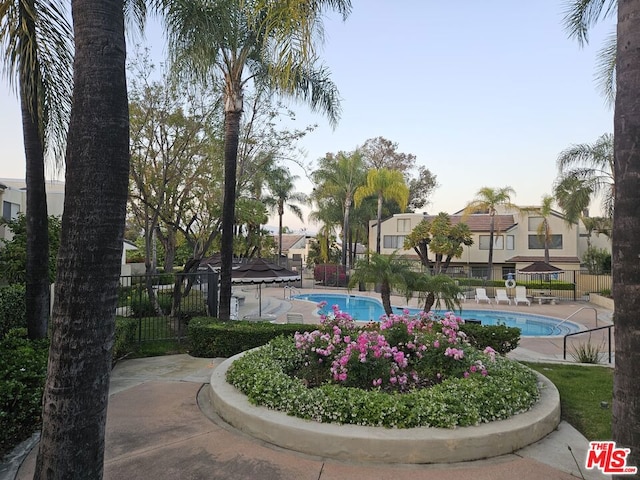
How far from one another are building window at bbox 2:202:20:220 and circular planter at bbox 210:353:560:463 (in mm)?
16310

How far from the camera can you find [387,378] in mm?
5949

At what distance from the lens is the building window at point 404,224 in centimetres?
3844

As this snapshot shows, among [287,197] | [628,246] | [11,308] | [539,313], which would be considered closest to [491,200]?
[539,313]

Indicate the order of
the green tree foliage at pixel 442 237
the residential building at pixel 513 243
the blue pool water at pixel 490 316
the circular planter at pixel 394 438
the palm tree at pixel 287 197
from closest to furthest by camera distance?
the circular planter at pixel 394 438 → the blue pool water at pixel 490 316 → the green tree foliage at pixel 442 237 → the residential building at pixel 513 243 → the palm tree at pixel 287 197

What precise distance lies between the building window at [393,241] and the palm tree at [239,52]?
27474 millimetres

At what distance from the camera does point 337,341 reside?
253 inches

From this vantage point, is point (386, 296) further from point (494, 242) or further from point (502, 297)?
point (494, 242)

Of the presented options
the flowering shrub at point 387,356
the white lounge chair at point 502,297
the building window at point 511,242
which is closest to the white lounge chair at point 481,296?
the white lounge chair at point 502,297

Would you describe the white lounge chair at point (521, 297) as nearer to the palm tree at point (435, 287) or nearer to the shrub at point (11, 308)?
the palm tree at point (435, 287)

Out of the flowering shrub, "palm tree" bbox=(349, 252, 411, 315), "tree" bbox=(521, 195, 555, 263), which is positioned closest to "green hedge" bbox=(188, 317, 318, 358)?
the flowering shrub

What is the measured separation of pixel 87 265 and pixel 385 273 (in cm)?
948

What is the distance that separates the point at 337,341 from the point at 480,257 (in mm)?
32092

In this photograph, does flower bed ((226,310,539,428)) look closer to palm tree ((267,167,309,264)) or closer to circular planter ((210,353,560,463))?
circular planter ((210,353,560,463))

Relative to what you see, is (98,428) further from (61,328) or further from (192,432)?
(192,432)
